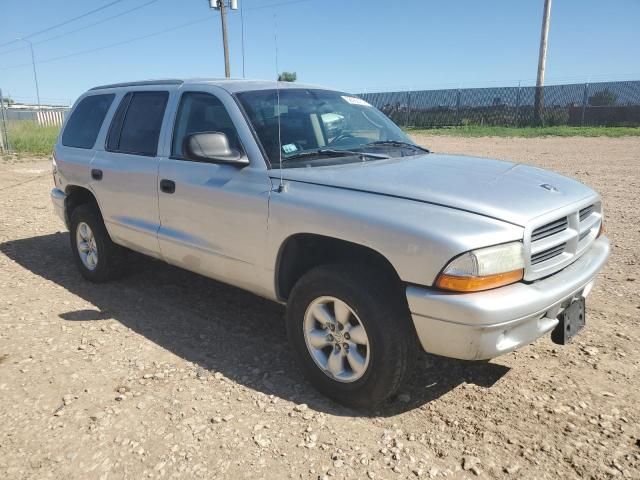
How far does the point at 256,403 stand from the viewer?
3.13 m

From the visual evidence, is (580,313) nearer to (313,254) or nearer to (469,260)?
(469,260)

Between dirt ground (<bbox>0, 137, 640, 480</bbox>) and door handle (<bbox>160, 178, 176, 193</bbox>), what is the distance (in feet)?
3.61

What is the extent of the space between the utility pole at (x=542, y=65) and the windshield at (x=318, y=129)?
2619 centimetres

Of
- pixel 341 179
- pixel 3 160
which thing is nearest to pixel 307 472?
pixel 341 179

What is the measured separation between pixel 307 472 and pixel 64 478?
1.16 meters

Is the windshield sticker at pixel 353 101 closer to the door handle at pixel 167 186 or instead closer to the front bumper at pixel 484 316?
the door handle at pixel 167 186

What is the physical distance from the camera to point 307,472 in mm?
2543

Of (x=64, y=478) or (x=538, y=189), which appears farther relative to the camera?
(x=538, y=189)

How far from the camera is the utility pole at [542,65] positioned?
26.1m

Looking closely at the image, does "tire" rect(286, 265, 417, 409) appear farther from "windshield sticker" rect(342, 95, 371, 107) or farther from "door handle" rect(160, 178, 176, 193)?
"windshield sticker" rect(342, 95, 371, 107)

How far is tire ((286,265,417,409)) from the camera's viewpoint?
2744mm

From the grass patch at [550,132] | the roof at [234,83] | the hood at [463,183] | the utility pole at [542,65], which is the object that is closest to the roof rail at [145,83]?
the roof at [234,83]

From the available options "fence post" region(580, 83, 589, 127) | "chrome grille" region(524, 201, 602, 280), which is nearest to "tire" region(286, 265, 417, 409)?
"chrome grille" region(524, 201, 602, 280)

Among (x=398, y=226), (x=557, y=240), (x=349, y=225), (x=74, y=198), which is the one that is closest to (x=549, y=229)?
(x=557, y=240)
